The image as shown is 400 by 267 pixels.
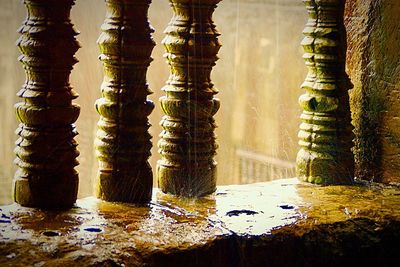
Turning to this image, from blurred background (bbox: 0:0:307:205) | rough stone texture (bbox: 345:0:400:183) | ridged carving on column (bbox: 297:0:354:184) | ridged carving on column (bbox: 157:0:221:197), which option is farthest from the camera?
blurred background (bbox: 0:0:307:205)

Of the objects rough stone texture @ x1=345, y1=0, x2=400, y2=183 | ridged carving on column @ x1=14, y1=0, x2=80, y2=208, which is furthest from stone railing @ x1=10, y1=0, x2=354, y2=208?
rough stone texture @ x1=345, y1=0, x2=400, y2=183

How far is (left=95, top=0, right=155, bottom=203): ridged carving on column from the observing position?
108 inches

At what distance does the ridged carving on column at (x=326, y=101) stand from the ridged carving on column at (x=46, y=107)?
1173mm

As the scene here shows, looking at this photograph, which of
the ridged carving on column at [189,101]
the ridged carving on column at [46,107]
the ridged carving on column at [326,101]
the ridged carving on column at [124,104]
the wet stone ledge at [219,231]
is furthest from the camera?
the ridged carving on column at [326,101]

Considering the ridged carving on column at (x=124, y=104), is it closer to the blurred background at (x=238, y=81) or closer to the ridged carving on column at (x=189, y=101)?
the ridged carving on column at (x=189, y=101)

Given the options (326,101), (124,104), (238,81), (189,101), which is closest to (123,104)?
(124,104)

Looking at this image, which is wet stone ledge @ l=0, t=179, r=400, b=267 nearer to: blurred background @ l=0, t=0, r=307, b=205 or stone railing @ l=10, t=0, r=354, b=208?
stone railing @ l=10, t=0, r=354, b=208

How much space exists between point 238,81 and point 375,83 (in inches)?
184

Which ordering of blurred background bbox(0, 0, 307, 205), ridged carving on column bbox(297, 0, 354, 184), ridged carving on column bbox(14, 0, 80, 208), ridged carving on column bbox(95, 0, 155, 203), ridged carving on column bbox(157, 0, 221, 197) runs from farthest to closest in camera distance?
blurred background bbox(0, 0, 307, 205) < ridged carving on column bbox(297, 0, 354, 184) < ridged carving on column bbox(157, 0, 221, 197) < ridged carving on column bbox(95, 0, 155, 203) < ridged carving on column bbox(14, 0, 80, 208)

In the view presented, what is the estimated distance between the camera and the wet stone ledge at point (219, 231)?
7.78ft

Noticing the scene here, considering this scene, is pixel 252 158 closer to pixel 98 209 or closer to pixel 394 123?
pixel 394 123

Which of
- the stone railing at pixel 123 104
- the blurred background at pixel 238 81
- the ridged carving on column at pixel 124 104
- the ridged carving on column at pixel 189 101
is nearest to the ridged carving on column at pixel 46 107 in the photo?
the stone railing at pixel 123 104

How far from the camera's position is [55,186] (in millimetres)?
2645

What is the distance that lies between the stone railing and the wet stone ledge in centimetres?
9
